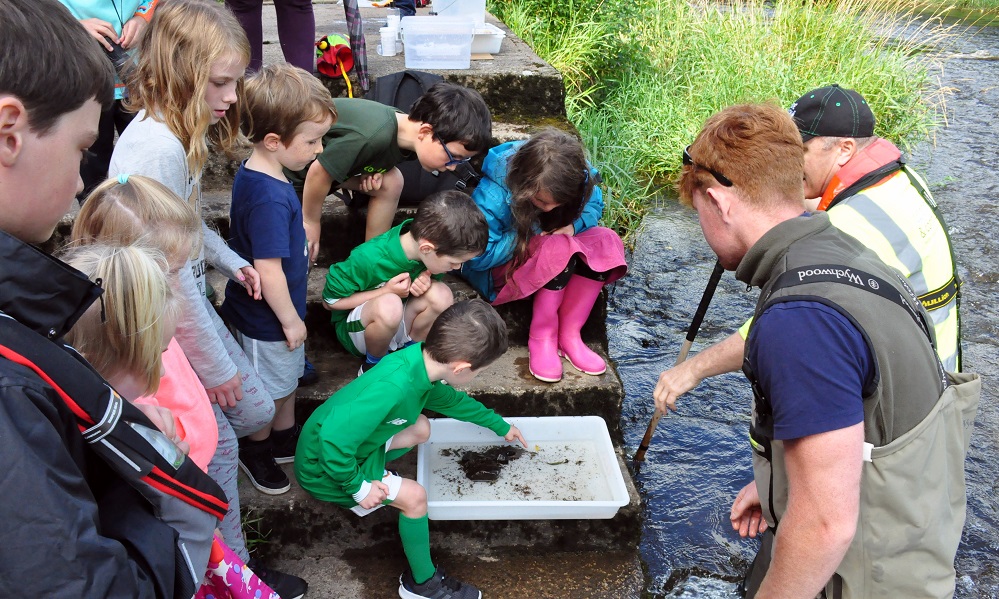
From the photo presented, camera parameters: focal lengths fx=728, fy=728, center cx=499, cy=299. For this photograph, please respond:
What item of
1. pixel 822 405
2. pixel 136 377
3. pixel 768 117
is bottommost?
pixel 136 377

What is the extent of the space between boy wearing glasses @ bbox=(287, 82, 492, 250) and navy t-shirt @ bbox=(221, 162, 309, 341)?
445mm

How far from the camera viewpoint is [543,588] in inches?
97.0

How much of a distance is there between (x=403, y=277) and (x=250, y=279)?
1.88ft

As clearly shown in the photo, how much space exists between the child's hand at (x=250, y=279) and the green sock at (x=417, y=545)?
85cm

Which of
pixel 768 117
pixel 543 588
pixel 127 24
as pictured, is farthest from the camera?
pixel 127 24

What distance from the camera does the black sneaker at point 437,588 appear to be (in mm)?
2336

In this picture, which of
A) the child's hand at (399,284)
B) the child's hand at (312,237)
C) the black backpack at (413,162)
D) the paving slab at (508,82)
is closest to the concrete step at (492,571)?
the child's hand at (399,284)

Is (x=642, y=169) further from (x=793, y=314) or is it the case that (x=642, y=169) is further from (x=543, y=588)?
(x=793, y=314)

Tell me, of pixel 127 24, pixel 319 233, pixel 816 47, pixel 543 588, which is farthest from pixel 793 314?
pixel 816 47

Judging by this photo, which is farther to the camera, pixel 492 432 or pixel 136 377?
pixel 492 432

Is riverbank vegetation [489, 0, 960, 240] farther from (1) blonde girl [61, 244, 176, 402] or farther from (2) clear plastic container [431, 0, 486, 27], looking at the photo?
(1) blonde girl [61, 244, 176, 402]

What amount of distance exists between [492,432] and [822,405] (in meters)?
1.62

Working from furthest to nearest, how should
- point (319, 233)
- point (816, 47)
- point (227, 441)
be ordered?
point (816, 47)
point (319, 233)
point (227, 441)

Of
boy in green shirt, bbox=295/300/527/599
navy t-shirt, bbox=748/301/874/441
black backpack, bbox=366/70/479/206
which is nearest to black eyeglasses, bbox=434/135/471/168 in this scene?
black backpack, bbox=366/70/479/206
